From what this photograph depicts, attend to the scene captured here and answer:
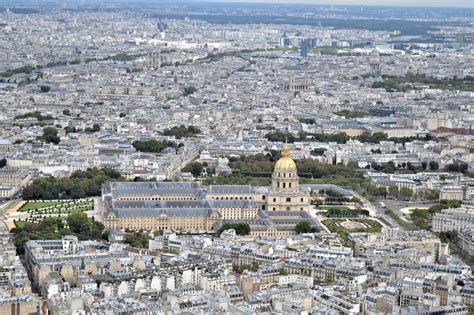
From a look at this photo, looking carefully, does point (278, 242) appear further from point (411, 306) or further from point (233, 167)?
point (233, 167)

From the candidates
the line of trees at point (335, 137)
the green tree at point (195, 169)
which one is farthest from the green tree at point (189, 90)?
the green tree at point (195, 169)

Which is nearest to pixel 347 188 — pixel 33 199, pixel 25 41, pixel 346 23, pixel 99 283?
pixel 33 199

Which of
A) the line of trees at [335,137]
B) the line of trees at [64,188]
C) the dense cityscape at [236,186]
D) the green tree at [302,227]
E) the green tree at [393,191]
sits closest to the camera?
the dense cityscape at [236,186]

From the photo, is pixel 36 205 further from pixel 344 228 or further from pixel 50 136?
pixel 50 136

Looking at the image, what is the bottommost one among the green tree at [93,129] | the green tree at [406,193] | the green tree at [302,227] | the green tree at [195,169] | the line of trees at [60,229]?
the green tree at [93,129]

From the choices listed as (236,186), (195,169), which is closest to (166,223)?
(236,186)

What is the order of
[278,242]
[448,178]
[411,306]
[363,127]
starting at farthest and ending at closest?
[363,127] → [448,178] → [278,242] → [411,306]

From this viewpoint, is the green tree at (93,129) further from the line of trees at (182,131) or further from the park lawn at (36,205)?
the park lawn at (36,205)

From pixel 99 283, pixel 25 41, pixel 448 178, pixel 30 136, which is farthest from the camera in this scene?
pixel 25 41
